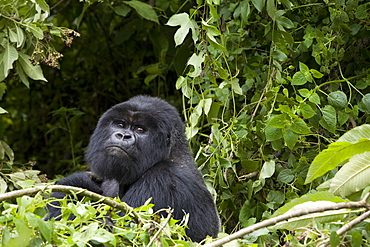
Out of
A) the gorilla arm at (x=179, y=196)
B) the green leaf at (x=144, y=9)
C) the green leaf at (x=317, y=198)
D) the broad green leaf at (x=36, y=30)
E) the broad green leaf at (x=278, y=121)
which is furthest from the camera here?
the green leaf at (x=144, y=9)

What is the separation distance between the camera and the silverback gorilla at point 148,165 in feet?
11.3

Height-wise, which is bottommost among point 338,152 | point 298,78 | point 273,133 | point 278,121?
point 273,133

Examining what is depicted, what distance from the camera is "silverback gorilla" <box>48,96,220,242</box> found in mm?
3441

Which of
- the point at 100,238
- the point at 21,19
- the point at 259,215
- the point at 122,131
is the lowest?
the point at 259,215

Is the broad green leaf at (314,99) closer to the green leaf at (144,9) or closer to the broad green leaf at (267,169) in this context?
the broad green leaf at (267,169)

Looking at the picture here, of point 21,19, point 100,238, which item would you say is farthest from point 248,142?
point 100,238

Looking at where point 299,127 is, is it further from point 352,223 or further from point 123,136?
point 352,223

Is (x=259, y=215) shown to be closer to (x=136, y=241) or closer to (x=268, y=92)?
(x=268, y=92)

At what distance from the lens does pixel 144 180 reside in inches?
138

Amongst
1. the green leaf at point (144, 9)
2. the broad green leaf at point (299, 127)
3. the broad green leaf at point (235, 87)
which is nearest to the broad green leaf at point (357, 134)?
the broad green leaf at point (299, 127)

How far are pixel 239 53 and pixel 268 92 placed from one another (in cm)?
50

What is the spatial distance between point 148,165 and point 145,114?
12.7 inches

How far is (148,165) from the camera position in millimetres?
3607

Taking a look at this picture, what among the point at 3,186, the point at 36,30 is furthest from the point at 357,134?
the point at 3,186
